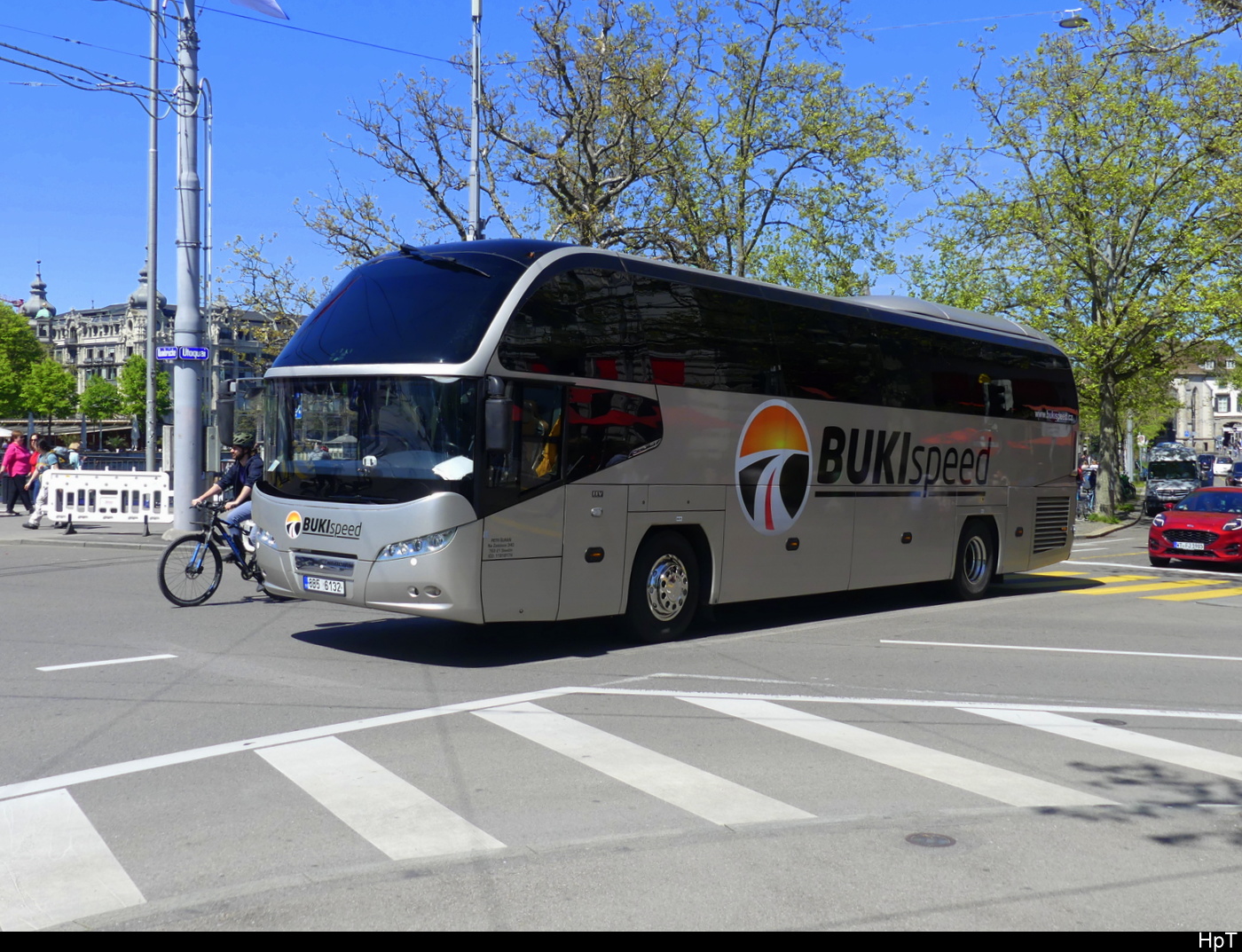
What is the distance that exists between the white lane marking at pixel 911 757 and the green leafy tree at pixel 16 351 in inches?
3700

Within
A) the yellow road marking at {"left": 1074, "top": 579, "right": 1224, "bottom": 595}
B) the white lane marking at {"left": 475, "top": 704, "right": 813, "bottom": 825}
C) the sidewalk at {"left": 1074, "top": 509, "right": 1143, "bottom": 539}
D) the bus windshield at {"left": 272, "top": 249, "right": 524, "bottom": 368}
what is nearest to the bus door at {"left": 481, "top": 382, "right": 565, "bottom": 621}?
the bus windshield at {"left": 272, "top": 249, "right": 524, "bottom": 368}

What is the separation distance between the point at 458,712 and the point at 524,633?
4083 millimetres

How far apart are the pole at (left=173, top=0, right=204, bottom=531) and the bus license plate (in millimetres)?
10267

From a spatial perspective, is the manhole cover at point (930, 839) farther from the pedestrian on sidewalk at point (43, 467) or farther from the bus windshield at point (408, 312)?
the pedestrian on sidewalk at point (43, 467)

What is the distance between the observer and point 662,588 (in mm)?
11328

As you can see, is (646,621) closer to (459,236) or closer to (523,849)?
(523,849)

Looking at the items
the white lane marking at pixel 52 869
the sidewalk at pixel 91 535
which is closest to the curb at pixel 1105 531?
the sidewalk at pixel 91 535

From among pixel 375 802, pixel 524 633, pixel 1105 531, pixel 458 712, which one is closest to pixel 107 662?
pixel 458 712

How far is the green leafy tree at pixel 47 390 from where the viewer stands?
297 ft

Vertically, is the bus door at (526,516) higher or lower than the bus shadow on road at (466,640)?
higher

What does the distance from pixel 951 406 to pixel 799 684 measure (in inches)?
281

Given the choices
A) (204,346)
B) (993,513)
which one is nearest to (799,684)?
(993,513)

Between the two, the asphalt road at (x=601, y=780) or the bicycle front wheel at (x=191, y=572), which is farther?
the bicycle front wheel at (x=191, y=572)

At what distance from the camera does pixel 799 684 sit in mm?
9297
